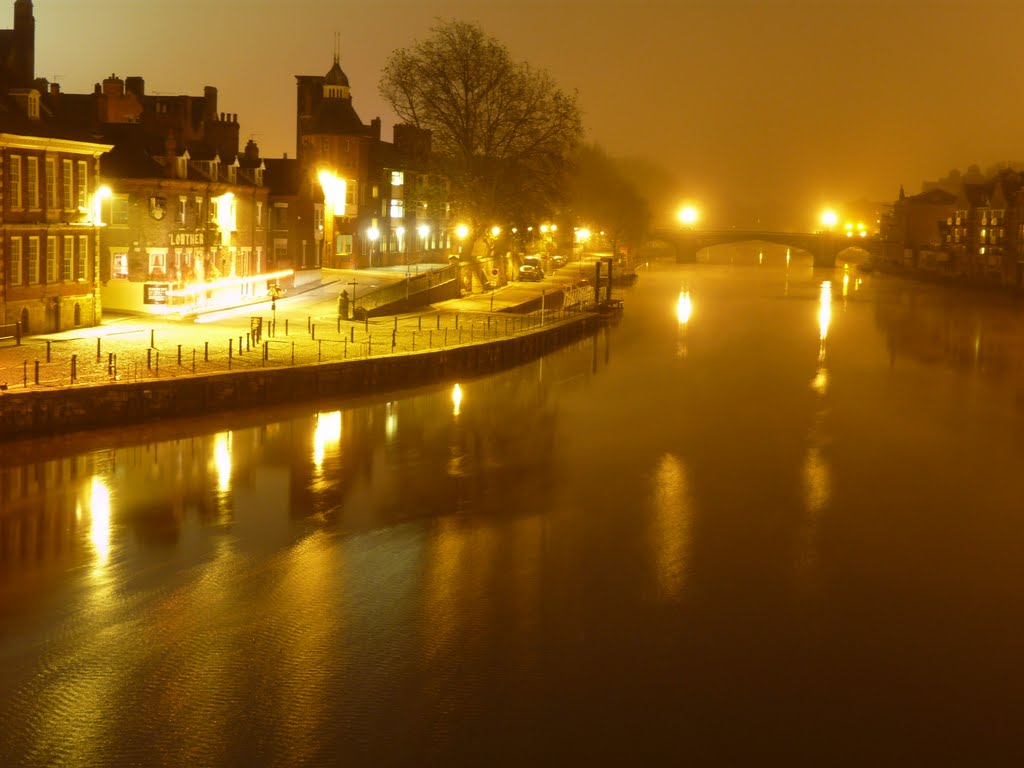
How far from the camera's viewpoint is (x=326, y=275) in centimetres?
5728

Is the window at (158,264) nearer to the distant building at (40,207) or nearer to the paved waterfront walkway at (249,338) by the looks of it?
the paved waterfront walkway at (249,338)

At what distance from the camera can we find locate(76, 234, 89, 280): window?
36688mm

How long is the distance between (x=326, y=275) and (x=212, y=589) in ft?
130

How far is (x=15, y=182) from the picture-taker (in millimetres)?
33312

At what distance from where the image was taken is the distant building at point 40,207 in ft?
109

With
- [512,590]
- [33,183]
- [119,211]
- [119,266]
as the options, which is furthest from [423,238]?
[512,590]

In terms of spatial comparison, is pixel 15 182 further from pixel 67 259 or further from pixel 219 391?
pixel 219 391

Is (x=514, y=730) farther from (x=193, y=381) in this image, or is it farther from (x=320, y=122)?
(x=320, y=122)

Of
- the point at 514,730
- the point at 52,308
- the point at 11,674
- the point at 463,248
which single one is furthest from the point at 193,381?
the point at 463,248

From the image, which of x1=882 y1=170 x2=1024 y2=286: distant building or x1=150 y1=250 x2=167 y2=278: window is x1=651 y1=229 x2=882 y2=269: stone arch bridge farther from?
x1=150 y1=250 x2=167 y2=278: window

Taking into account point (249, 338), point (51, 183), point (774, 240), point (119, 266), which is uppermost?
point (774, 240)

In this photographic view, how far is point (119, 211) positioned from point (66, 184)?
7.78 m

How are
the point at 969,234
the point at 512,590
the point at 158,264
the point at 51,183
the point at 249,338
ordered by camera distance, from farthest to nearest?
the point at 969,234
the point at 158,264
the point at 249,338
the point at 51,183
the point at 512,590

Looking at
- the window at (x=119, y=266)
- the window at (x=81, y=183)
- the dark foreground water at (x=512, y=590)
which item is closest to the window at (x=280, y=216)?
the window at (x=119, y=266)
